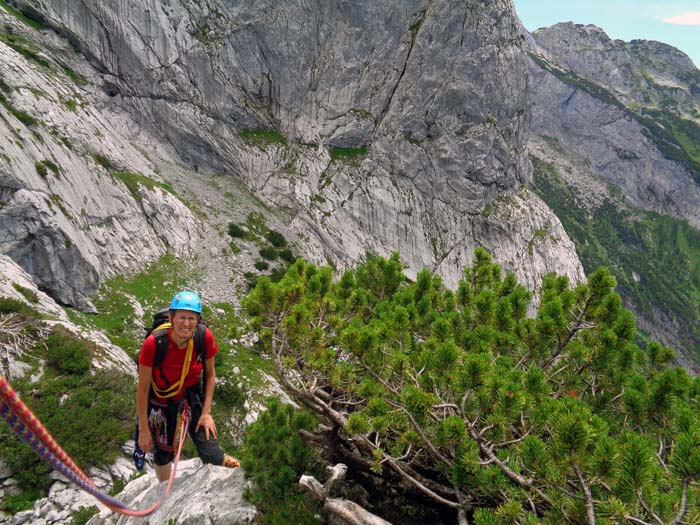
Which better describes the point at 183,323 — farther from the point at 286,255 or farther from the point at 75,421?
the point at 286,255

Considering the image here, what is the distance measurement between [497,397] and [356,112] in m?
53.4

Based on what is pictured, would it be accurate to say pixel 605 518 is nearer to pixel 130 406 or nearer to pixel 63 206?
pixel 130 406

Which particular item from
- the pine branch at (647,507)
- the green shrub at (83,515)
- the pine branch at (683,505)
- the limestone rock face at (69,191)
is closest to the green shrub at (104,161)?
the limestone rock face at (69,191)

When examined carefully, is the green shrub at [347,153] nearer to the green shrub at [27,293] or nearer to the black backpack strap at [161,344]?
the green shrub at [27,293]

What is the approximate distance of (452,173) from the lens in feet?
177

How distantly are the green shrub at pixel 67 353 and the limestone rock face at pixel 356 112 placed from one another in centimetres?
2967

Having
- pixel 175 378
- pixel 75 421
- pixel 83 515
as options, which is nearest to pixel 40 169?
pixel 75 421

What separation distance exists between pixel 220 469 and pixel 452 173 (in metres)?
52.6

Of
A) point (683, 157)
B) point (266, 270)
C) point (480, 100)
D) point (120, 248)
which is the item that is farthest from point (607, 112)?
point (120, 248)

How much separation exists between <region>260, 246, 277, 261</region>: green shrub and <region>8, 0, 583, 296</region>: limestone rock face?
530 centimetres

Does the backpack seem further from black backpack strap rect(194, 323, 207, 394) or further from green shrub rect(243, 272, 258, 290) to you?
green shrub rect(243, 272, 258, 290)

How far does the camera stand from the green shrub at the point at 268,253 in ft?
120

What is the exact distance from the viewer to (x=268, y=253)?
1447 inches

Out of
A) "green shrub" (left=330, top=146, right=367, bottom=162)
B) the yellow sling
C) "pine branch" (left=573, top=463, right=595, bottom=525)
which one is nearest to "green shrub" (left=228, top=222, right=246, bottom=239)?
"green shrub" (left=330, top=146, right=367, bottom=162)
